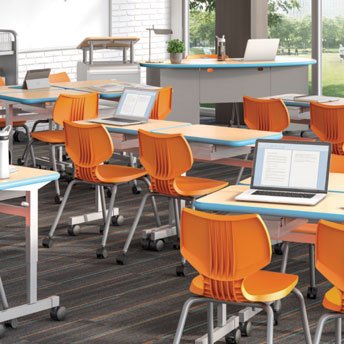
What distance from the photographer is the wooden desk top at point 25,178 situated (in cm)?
503

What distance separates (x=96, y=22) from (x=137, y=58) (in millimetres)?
1110

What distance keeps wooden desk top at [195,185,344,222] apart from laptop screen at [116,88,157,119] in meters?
2.70

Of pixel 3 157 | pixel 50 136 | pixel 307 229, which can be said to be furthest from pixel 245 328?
pixel 50 136

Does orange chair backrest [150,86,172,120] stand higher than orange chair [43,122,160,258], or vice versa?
orange chair backrest [150,86,172,120]

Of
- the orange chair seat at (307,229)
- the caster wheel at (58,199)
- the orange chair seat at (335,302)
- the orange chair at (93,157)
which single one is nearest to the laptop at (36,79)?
the caster wheel at (58,199)

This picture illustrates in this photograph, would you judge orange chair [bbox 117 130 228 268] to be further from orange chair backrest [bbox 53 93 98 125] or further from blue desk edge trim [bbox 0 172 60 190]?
orange chair backrest [bbox 53 93 98 125]

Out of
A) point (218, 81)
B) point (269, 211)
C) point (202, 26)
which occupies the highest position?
point (202, 26)

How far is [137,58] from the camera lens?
46.2 ft

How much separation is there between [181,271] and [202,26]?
8.80 metres

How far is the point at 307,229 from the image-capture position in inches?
207

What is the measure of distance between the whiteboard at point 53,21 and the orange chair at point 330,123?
5.13m

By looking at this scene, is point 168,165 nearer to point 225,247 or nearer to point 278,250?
point 278,250

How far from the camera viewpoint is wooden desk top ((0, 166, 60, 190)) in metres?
5.03

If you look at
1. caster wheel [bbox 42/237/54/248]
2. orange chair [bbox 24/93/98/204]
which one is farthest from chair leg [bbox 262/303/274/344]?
orange chair [bbox 24/93/98/204]
